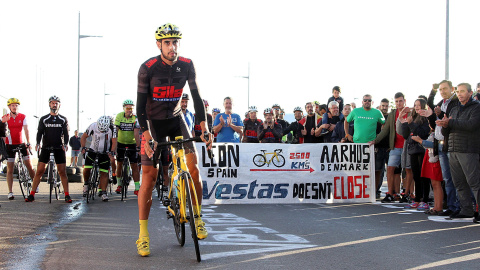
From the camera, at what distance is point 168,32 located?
6.16m

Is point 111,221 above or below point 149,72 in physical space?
below

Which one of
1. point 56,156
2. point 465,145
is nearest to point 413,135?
point 465,145

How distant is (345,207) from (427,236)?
422 cm

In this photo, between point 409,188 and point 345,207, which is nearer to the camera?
point 345,207

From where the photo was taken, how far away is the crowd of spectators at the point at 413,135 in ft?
30.0

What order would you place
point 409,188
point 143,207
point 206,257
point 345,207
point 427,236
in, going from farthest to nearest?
1. point 409,188
2. point 345,207
3. point 427,236
4. point 143,207
5. point 206,257

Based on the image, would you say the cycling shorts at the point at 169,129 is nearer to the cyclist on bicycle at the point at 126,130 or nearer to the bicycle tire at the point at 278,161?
the bicycle tire at the point at 278,161

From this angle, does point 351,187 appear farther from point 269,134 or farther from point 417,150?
point 269,134

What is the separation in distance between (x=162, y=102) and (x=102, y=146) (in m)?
7.18

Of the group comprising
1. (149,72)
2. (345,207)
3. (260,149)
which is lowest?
(345,207)

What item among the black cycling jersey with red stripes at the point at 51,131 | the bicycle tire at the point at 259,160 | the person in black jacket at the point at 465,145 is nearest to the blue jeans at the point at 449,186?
the person in black jacket at the point at 465,145

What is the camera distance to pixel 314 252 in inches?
244

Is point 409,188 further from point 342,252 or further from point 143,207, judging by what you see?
point 143,207

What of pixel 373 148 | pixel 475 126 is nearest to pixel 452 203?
pixel 475 126
